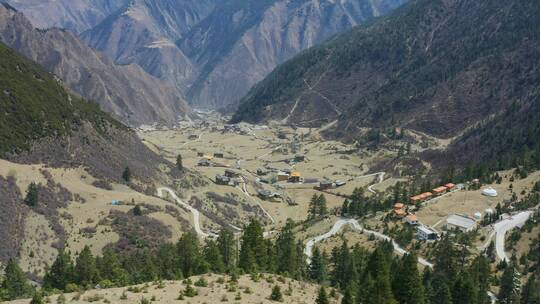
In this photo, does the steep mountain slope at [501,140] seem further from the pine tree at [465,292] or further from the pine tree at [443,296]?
the pine tree at [443,296]

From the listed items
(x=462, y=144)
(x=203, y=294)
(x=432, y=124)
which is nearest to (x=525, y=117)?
(x=462, y=144)

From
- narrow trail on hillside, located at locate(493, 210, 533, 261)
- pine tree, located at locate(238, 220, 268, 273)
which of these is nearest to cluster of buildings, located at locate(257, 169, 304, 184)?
narrow trail on hillside, located at locate(493, 210, 533, 261)

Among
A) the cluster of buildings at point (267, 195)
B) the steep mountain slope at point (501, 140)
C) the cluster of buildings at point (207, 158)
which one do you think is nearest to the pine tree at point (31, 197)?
the cluster of buildings at point (267, 195)

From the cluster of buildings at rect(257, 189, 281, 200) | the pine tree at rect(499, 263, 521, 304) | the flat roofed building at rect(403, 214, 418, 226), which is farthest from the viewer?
the cluster of buildings at rect(257, 189, 281, 200)

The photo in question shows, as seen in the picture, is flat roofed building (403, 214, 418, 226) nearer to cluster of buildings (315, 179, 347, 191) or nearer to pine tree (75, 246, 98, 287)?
pine tree (75, 246, 98, 287)

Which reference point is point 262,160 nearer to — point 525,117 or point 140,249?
point 525,117
